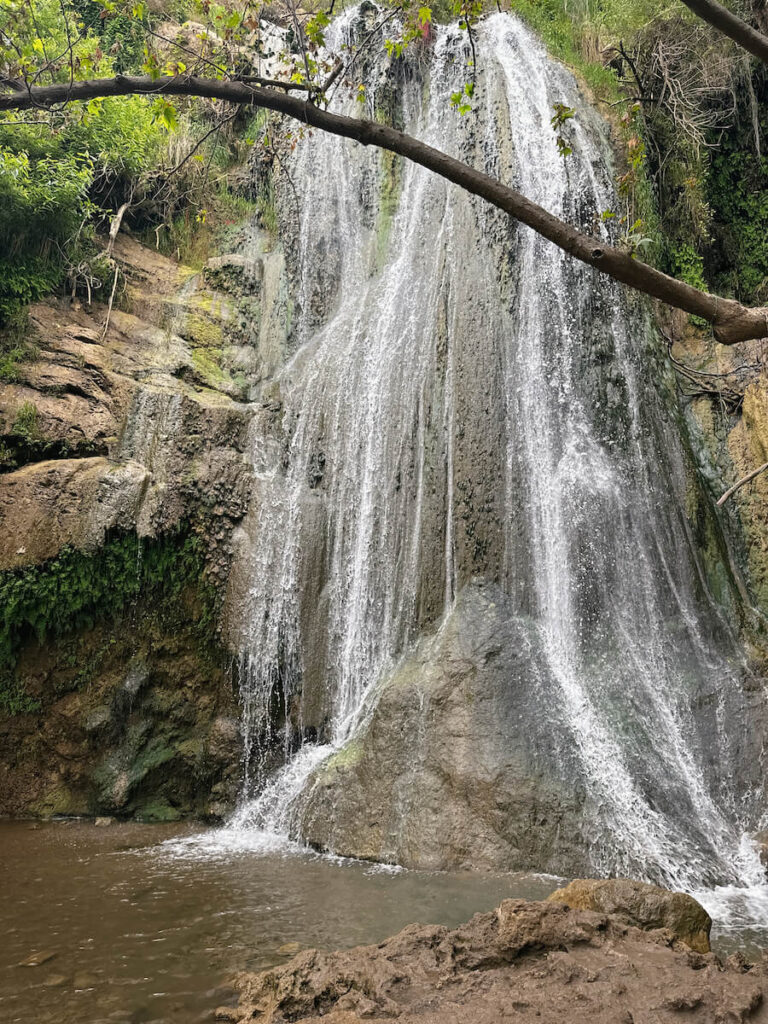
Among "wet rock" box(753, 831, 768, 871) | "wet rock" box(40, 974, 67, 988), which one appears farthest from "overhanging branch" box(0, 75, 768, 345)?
"wet rock" box(40, 974, 67, 988)

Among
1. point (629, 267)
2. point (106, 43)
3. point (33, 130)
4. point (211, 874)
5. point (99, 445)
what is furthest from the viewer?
point (106, 43)

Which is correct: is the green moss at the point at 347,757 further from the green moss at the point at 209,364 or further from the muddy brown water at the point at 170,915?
the green moss at the point at 209,364

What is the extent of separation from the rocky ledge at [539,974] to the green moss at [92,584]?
18.7 feet

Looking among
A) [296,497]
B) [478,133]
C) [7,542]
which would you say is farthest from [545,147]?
[7,542]

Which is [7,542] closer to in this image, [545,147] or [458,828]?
[458,828]

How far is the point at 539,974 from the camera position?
304 centimetres

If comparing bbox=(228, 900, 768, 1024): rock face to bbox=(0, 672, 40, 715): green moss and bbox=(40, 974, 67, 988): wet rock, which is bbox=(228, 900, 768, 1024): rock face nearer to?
bbox=(40, 974, 67, 988): wet rock

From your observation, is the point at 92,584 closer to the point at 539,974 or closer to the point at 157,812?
the point at 157,812

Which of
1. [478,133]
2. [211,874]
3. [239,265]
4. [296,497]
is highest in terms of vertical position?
[478,133]

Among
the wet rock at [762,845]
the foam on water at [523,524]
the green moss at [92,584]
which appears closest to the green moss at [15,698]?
the green moss at [92,584]

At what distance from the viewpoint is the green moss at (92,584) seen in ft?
26.6

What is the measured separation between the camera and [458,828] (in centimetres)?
607

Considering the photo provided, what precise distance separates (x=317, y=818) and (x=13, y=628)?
13.7 ft

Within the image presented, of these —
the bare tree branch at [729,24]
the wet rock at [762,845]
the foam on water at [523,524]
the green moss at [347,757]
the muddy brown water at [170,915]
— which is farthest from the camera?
the green moss at [347,757]
